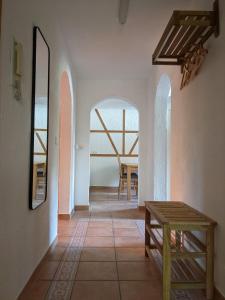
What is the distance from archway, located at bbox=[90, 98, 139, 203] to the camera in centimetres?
892

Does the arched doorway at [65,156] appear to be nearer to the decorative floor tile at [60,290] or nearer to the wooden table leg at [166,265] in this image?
the decorative floor tile at [60,290]

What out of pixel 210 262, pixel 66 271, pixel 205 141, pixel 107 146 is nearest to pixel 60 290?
pixel 66 271

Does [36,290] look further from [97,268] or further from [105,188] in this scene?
[105,188]

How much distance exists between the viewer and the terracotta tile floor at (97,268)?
2129 millimetres

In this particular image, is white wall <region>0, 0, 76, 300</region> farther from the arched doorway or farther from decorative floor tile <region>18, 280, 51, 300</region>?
the arched doorway

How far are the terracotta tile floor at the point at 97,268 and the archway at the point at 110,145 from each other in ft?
15.0

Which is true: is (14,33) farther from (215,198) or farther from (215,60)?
(215,198)

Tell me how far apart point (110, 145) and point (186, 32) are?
6.74 m

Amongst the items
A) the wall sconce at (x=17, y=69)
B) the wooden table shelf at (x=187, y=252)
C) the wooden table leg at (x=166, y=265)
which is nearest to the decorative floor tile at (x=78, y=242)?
the wooden table shelf at (x=187, y=252)

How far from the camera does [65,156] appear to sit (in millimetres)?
4734

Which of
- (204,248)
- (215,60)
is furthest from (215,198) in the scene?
(215,60)

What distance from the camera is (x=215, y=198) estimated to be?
6.86 feet

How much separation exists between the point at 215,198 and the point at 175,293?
2.48 ft

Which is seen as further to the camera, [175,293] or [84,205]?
[84,205]
